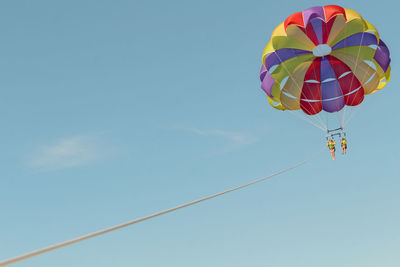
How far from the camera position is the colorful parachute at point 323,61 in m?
19.0

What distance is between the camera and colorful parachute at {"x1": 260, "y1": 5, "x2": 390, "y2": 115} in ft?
62.5

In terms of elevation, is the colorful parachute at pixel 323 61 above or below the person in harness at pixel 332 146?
above

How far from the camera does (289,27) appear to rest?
19.1 meters

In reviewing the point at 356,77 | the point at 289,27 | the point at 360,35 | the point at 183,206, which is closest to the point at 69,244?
the point at 183,206

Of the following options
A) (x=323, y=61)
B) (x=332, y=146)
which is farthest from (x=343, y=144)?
(x=323, y=61)

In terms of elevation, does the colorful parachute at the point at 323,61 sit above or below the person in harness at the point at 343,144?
above

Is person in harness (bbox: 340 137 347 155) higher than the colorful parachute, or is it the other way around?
the colorful parachute

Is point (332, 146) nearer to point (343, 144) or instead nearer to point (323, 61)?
point (343, 144)

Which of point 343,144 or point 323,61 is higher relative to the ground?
point 323,61

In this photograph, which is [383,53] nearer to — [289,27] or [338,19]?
[338,19]

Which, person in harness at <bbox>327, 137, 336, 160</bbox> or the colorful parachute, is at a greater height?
the colorful parachute

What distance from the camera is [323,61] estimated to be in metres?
Result: 21.3

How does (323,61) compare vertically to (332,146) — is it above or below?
above

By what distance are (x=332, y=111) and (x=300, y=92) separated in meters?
1.87
